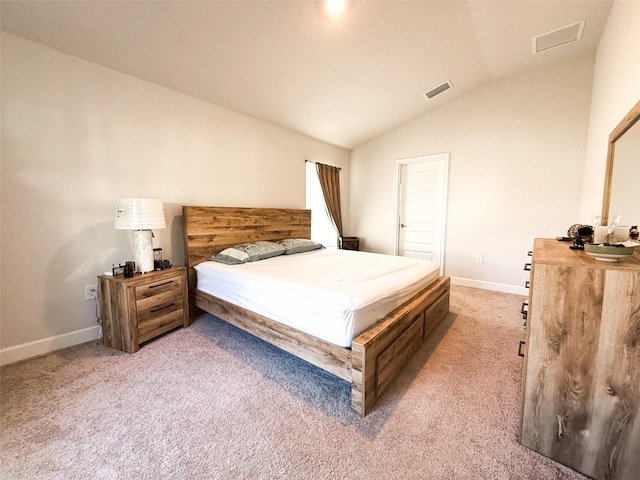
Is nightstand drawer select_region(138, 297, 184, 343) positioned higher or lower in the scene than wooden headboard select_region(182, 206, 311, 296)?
lower

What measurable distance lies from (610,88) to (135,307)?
4235 mm

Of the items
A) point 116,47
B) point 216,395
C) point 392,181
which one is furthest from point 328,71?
point 216,395

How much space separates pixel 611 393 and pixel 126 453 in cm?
211

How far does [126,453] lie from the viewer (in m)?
1.20

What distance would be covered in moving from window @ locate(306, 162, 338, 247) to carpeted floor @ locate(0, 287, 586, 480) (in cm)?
271

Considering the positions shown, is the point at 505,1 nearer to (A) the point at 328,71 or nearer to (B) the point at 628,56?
(B) the point at 628,56

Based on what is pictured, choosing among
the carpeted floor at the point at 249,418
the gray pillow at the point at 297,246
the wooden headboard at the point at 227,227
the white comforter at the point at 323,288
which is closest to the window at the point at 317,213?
the wooden headboard at the point at 227,227

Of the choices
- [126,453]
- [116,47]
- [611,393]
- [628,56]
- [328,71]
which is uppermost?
[328,71]

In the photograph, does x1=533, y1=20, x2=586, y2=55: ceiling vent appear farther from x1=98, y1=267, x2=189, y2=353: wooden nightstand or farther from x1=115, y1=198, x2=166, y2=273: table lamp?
x1=98, y1=267, x2=189, y2=353: wooden nightstand

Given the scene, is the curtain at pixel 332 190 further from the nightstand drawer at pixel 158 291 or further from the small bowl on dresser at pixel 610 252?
the small bowl on dresser at pixel 610 252

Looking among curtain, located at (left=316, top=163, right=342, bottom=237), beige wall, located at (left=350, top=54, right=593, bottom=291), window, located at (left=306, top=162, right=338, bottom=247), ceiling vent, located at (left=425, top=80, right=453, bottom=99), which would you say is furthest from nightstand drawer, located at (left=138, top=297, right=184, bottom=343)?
ceiling vent, located at (left=425, top=80, right=453, bottom=99)

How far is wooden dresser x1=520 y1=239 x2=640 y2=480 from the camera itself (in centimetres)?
99

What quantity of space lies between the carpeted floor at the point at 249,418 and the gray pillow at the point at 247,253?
0.88 m

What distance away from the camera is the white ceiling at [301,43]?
1830mm
